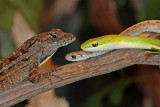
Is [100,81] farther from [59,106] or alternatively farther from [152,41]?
[152,41]

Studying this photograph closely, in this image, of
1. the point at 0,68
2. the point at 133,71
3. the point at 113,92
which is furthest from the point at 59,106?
the point at 133,71

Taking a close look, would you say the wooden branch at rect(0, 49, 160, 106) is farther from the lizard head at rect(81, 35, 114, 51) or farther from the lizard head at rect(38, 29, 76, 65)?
the lizard head at rect(38, 29, 76, 65)

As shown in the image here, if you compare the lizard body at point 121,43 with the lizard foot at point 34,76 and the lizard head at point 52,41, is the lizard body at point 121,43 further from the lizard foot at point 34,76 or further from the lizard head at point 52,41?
the lizard foot at point 34,76

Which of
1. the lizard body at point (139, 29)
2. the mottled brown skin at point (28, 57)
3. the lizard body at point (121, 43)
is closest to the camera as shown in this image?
the lizard body at point (121, 43)

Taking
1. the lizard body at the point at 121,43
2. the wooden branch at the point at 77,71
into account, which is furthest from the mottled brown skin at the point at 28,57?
the lizard body at the point at 121,43

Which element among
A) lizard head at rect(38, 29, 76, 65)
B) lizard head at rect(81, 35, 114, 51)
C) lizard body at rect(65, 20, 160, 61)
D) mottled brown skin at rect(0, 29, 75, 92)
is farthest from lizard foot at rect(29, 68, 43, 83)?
lizard head at rect(81, 35, 114, 51)
